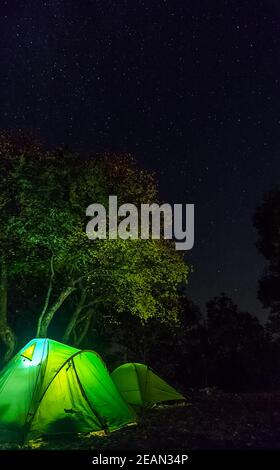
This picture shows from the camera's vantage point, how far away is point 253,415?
14508 mm

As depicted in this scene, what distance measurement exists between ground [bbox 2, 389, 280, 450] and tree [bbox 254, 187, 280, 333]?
70.8 feet

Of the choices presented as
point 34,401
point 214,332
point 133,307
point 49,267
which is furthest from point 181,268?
point 214,332

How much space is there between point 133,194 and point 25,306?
11449 mm

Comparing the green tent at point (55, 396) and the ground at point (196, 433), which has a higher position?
the green tent at point (55, 396)

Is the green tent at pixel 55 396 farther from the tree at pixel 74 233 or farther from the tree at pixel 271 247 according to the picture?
the tree at pixel 271 247

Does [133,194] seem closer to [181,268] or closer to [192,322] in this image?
[181,268]

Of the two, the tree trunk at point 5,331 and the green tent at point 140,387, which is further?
the tree trunk at point 5,331

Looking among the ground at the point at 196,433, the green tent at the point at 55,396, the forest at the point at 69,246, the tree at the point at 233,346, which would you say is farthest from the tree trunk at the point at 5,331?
the tree at the point at 233,346

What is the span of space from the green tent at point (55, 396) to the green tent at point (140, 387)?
484 cm

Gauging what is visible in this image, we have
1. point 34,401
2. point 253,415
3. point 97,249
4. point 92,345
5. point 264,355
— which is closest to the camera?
point 34,401

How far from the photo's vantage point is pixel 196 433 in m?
11.8

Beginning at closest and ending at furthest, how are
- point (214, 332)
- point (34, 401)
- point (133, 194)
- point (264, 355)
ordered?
point (34, 401)
point (133, 194)
point (264, 355)
point (214, 332)

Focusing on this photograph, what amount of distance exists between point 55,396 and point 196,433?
3322 millimetres

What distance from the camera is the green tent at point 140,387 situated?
62.0ft
